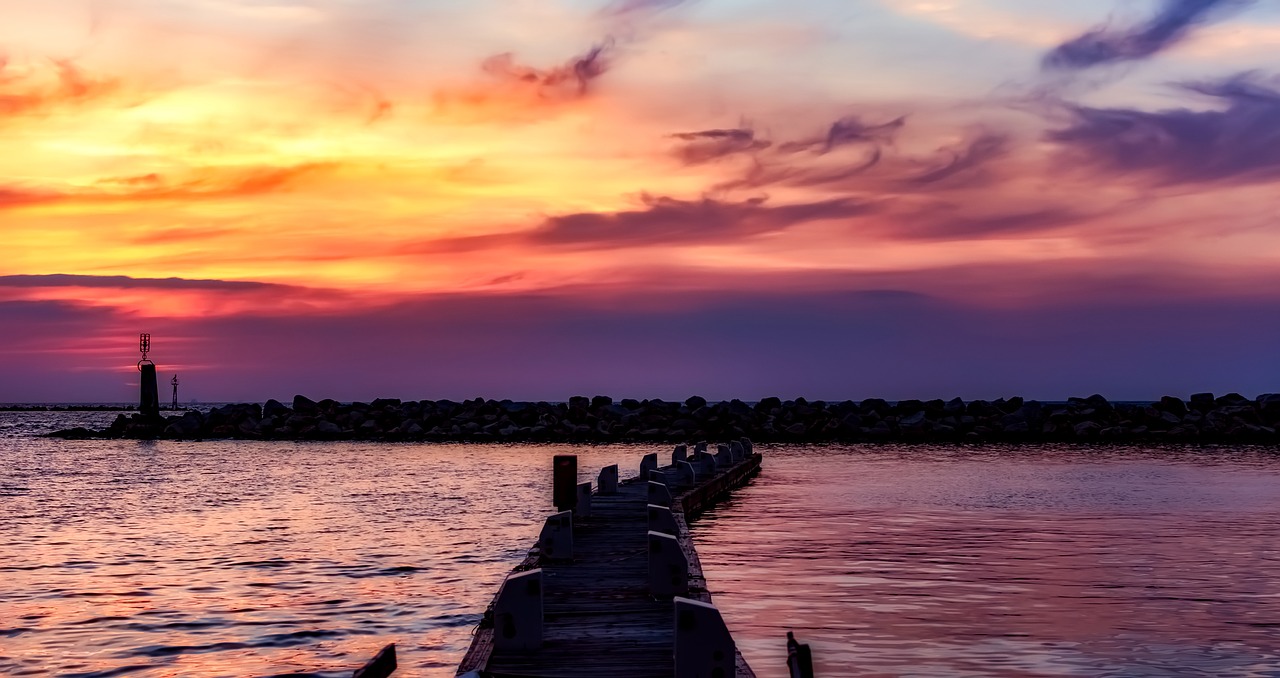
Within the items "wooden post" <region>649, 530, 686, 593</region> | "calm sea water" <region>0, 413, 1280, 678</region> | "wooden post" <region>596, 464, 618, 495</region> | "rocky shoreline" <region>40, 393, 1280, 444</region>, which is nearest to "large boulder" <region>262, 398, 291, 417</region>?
"rocky shoreline" <region>40, 393, 1280, 444</region>

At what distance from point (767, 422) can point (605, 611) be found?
187 ft

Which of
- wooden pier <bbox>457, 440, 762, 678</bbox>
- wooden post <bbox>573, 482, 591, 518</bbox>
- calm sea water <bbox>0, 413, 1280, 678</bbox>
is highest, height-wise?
wooden post <bbox>573, 482, 591, 518</bbox>

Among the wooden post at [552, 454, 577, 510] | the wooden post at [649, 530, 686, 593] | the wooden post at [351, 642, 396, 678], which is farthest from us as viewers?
the wooden post at [552, 454, 577, 510]

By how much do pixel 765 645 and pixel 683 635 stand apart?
5122 millimetres

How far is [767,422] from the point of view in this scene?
70688mm

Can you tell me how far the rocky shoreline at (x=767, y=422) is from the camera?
67000mm

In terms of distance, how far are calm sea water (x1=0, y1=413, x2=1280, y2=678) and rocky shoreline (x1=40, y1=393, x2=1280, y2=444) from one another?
24.0m

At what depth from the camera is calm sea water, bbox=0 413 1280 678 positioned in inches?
581

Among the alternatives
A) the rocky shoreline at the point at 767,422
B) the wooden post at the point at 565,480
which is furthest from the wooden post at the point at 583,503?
the rocky shoreline at the point at 767,422

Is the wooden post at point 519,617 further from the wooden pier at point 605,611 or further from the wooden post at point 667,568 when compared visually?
the wooden post at point 667,568

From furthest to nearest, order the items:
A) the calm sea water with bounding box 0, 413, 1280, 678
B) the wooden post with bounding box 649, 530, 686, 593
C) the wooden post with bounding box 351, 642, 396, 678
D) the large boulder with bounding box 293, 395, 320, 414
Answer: the large boulder with bounding box 293, 395, 320, 414, the calm sea water with bounding box 0, 413, 1280, 678, the wooden post with bounding box 649, 530, 686, 593, the wooden post with bounding box 351, 642, 396, 678

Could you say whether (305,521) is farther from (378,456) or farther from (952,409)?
(952,409)

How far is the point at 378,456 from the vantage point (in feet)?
192

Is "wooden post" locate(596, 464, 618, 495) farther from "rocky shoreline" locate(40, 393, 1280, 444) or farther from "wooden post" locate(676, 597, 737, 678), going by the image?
"rocky shoreline" locate(40, 393, 1280, 444)
